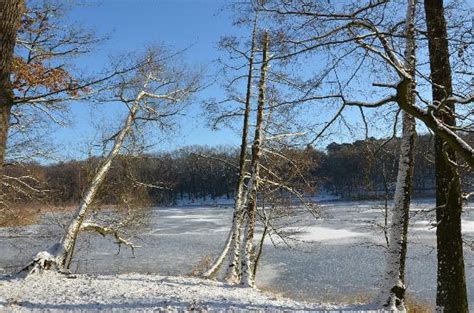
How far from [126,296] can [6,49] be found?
4958mm

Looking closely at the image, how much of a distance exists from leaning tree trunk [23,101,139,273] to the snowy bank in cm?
37

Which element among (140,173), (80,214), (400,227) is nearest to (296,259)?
(140,173)

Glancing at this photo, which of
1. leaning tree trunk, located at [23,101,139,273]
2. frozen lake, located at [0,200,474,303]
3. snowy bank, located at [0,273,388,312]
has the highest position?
leaning tree trunk, located at [23,101,139,273]

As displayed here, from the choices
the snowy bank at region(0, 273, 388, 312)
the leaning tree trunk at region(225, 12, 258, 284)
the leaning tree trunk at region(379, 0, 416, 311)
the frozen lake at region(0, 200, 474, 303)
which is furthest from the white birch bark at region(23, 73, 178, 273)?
the leaning tree trunk at region(379, 0, 416, 311)

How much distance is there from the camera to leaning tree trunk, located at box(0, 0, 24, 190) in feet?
10.8

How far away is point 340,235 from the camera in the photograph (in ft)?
82.5

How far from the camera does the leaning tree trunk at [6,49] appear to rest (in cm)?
330

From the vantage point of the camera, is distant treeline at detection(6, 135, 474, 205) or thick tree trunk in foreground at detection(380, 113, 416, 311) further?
distant treeline at detection(6, 135, 474, 205)

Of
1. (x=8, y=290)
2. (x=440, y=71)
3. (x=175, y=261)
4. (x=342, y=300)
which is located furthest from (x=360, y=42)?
(x=175, y=261)

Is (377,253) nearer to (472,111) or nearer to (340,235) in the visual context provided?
(340,235)

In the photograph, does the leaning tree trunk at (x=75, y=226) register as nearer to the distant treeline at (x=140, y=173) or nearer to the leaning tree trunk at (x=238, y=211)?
the distant treeline at (x=140, y=173)

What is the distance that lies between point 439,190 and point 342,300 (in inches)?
253

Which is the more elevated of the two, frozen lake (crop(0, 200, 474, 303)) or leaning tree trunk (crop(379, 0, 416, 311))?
leaning tree trunk (crop(379, 0, 416, 311))

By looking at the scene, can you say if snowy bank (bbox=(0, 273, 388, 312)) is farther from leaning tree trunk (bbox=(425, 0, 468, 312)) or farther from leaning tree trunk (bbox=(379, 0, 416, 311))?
leaning tree trunk (bbox=(425, 0, 468, 312))
